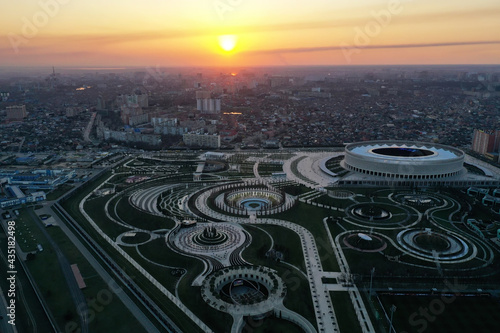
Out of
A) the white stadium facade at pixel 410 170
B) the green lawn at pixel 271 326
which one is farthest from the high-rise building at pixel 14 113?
→ the green lawn at pixel 271 326

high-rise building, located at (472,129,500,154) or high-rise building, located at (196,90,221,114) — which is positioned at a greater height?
high-rise building, located at (196,90,221,114)

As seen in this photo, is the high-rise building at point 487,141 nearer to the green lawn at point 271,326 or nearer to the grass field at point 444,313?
the grass field at point 444,313

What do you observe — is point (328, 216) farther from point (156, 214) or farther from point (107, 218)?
point (107, 218)

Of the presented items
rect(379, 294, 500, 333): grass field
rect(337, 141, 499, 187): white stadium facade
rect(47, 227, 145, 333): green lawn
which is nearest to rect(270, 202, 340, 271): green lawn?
rect(379, 294, 500, 333): grass field

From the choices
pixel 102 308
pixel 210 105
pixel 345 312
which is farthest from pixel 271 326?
pixel 210 105

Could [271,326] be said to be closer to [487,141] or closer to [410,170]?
[410,170]

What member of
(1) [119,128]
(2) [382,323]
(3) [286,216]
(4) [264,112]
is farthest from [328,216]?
(4) [264,112]

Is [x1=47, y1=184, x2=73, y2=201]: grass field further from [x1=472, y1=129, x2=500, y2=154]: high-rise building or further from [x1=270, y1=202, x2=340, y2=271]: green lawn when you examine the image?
[x1=472, y1=129, x2=500, y2=154]: high-rise building
